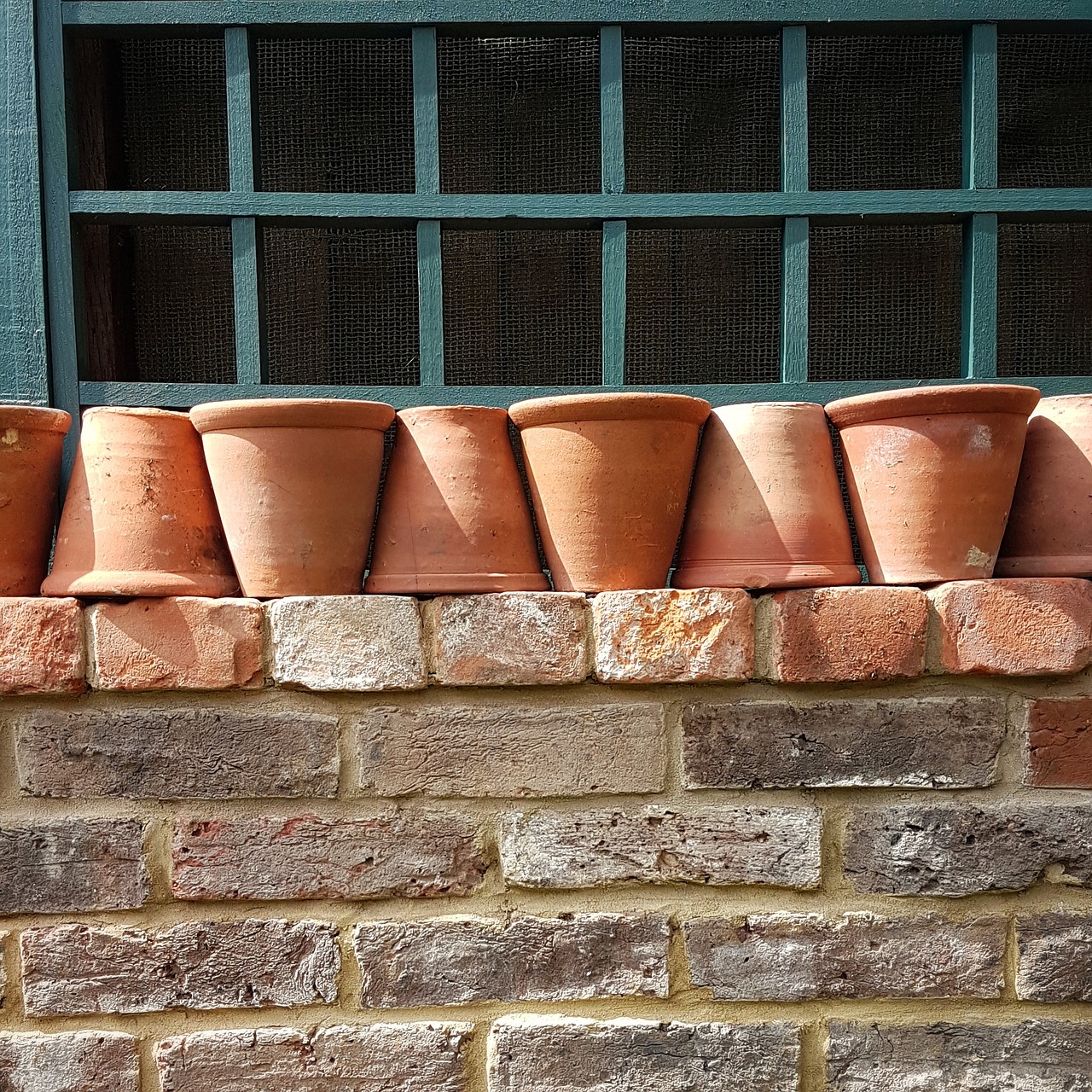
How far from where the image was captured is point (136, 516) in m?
1.17

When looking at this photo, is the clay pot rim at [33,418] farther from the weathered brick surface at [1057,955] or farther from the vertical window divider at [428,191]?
the weathered brick surface at [1057,955]

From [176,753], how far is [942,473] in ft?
3.18

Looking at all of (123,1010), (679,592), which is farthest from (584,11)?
(123,1010)

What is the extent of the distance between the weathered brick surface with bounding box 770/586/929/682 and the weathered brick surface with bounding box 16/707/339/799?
0.56 m

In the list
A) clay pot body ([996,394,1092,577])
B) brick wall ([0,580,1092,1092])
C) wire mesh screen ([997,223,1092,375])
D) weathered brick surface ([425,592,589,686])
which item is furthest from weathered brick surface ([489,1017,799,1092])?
wire mesh screen ([997,223,1092,375])

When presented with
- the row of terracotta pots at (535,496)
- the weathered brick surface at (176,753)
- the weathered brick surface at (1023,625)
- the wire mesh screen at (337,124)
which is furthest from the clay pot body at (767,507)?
the wire mesh screen at (337,124)

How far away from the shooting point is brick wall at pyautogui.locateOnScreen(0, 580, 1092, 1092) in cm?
117

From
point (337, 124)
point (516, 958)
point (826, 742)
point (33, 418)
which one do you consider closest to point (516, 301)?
point (337, 124)

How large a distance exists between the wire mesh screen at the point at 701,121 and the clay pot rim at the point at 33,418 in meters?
1.58

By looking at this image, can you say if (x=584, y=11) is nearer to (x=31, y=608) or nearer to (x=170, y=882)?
(x=31, y=608)

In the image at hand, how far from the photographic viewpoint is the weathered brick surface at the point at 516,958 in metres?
1.17

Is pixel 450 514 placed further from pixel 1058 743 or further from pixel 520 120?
pixel 520 120

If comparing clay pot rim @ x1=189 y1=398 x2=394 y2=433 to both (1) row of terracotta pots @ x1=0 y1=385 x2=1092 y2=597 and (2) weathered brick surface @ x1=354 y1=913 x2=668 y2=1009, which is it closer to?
(1) row of terracotta pots @ x1=0 y1=385 x2=1092 y2=597

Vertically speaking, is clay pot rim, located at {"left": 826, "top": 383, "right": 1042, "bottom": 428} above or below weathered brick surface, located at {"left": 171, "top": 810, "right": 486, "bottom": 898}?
above
